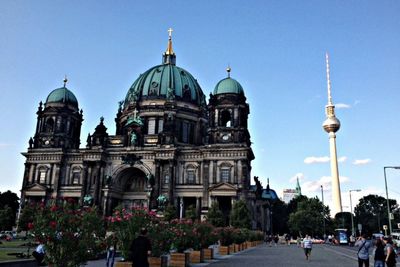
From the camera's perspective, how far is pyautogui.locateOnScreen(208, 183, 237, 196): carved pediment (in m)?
62.3

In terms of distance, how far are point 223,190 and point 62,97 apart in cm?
3838

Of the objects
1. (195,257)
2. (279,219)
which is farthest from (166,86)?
(279,219)

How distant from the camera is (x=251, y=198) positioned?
64250 mm

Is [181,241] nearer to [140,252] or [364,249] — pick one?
[364,249]

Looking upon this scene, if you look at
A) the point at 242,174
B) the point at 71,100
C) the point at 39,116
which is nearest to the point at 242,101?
the point at 242,174

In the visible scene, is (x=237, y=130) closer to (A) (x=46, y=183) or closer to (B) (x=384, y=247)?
(A) (x=46, y=183)

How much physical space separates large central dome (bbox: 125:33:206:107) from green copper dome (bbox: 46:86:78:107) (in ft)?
36.3

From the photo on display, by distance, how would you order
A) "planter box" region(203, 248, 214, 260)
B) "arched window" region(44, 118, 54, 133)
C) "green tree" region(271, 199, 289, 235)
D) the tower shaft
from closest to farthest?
1. "planter box" region(203, 248, 214, 260)
2. "arched window" region(44, 118, 54, 133)
3. the tower shaft
4. "green tree" region(271, 199, 289, 235)

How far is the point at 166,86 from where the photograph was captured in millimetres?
81125

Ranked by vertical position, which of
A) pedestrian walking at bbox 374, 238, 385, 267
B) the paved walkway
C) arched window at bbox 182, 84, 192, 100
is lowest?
the paved walkway

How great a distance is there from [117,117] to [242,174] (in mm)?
35114

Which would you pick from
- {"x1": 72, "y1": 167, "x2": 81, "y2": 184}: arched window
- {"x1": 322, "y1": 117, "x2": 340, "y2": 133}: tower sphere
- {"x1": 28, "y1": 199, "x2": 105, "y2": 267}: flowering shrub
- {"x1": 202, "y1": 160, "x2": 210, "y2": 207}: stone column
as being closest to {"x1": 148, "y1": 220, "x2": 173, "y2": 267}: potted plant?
{"x1": 28, "y1": 199, "x2": 105, "y2": 267}: flowering shrub

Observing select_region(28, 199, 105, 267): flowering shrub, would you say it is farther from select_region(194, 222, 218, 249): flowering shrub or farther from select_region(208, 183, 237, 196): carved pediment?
select_region(208, 183, 237, 196): carved pediment

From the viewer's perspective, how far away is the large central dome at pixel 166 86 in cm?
8044
